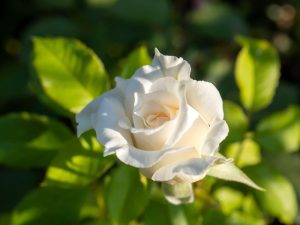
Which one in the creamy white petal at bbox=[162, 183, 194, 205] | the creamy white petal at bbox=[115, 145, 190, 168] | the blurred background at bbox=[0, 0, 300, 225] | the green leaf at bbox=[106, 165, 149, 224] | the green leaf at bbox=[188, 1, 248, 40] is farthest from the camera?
the green leaf at bbox=[188, 1, 248, 40]

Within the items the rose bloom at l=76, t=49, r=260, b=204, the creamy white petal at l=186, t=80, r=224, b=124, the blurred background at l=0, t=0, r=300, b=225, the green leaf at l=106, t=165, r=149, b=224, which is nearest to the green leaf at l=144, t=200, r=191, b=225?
the green leaf at l=106, t=165, r=149, b=224

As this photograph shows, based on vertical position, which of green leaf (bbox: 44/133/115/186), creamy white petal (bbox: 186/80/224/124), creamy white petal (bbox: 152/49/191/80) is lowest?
green leaf (bbox: 44/133/115/186)

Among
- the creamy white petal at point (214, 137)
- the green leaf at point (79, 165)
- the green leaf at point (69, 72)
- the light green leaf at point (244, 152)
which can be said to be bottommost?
the light green leaf at point (244, 152)

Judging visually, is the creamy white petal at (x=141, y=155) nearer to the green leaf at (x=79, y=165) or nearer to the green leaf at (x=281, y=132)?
the green leaf at (x=79, y=165)

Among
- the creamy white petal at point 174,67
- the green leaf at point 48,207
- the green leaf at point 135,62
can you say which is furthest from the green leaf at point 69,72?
the creamy white petal at point 174,67

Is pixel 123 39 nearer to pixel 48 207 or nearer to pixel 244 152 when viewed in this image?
pixel 244 152

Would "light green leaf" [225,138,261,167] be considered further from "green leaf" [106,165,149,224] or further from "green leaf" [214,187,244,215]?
"green leaf" [106,165,149,224]

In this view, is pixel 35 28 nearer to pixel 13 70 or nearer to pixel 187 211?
pixel 13 70
